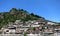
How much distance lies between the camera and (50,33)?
16.8m

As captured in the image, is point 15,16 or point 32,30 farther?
point 15,16

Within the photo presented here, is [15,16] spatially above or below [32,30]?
above

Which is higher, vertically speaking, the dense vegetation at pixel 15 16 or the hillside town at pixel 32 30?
the dense vegetation at pixel 15 16

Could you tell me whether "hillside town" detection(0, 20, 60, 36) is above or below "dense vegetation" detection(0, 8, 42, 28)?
below

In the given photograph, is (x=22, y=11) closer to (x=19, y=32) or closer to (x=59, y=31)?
(x=19, y=32)

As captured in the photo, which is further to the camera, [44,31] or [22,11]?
[22,11]

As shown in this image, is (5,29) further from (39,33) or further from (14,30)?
(39,33)

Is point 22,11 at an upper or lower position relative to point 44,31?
upper

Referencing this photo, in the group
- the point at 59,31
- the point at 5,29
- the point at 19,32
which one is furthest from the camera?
the point at 5,29

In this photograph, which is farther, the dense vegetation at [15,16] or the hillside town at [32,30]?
the dense vegetation at [15,16]

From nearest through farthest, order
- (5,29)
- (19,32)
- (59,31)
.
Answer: (59,31), (19,32), (5,29)

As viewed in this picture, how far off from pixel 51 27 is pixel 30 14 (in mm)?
9957

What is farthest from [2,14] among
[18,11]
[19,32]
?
[19,32]

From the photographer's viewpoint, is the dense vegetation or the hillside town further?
the dense vegetation
